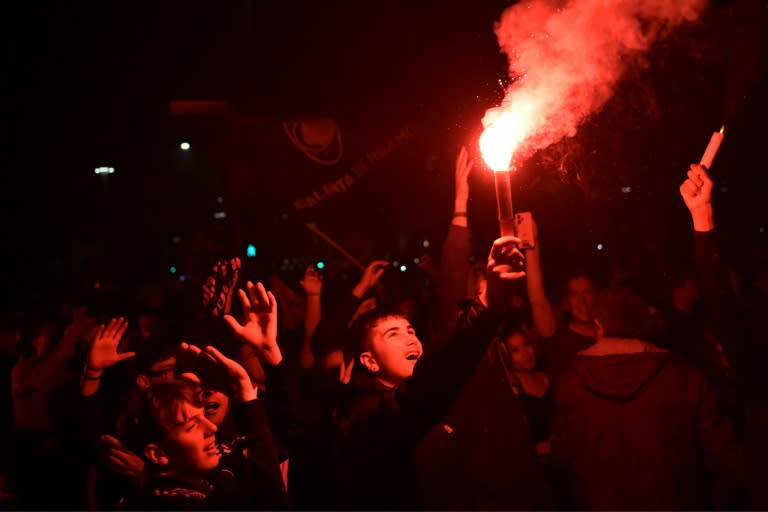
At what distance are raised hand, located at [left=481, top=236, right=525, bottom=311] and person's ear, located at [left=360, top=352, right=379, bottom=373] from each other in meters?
1.10

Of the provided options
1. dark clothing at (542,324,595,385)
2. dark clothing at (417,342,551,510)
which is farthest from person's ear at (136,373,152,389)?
dark clothing at (542,324,595,385)

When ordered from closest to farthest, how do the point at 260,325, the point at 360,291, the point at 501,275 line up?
1. the point at 501,275
2. the point at 260,325
3. the point at 360,291

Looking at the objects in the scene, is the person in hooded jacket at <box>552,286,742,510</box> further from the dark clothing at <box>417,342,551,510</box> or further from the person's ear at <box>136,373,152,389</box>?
the person's ear at <box>136,373,152,389</box>

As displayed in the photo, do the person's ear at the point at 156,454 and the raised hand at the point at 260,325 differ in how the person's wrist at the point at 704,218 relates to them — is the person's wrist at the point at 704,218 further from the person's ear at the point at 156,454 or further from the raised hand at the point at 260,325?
the person's ear at the point at 156,454

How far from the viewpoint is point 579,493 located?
4055 millimetres

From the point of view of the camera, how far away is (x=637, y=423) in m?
3.75

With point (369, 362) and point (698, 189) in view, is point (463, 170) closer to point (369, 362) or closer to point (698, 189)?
point (698, 189)

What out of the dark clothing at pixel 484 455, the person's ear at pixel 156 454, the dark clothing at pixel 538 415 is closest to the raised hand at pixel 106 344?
the person's ear at pixel 156 454

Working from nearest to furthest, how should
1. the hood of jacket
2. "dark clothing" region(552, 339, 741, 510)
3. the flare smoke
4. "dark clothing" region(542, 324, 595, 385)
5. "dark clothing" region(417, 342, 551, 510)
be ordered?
"dark clothing" region(417, 342, 551, 510), "dark clothing" region(552, 339, 741, 510), the hood of jacket, the flare smoke, "dark clothing" region(542, 324, 595, 385)

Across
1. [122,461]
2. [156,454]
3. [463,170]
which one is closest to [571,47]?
[463,170]

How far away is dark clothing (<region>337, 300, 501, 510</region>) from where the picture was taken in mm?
2654

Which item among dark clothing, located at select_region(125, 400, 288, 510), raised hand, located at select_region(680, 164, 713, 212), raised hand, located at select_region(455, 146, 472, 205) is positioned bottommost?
dark clothing, located at select_region(125, 400, 288, 510)

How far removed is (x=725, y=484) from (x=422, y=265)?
3.99m

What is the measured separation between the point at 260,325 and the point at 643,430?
6.98ft
